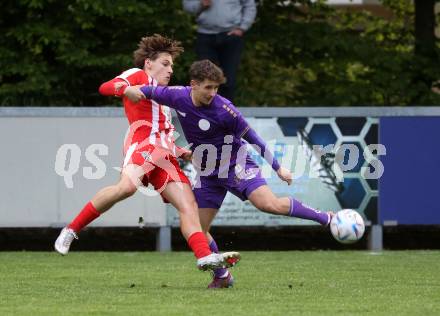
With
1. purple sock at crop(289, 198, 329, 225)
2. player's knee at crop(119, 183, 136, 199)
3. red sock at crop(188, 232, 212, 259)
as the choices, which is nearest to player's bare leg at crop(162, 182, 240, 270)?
red sock at crop(188, 232, 212, 259)

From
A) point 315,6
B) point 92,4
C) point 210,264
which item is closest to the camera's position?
point 210,264

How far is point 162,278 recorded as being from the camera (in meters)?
11.2

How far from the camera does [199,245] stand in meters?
9.80

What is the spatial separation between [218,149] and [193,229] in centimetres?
69

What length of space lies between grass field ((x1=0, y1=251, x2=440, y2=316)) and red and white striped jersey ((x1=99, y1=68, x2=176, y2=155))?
3.72ft

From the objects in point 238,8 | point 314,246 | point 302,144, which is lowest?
point 314,246

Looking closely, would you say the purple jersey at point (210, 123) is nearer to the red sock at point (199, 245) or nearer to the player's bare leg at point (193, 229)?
the player's bare leg at point (193, 229)

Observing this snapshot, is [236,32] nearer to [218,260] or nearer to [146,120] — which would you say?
[146,120]

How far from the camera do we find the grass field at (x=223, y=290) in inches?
339

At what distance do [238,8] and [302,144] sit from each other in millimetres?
1849

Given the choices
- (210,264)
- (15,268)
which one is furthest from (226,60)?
(210,264)

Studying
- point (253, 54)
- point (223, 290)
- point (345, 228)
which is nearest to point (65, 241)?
point (223, 290)

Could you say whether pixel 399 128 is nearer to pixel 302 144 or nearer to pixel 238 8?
pixel 302 144

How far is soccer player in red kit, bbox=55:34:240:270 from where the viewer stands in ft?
33.7
